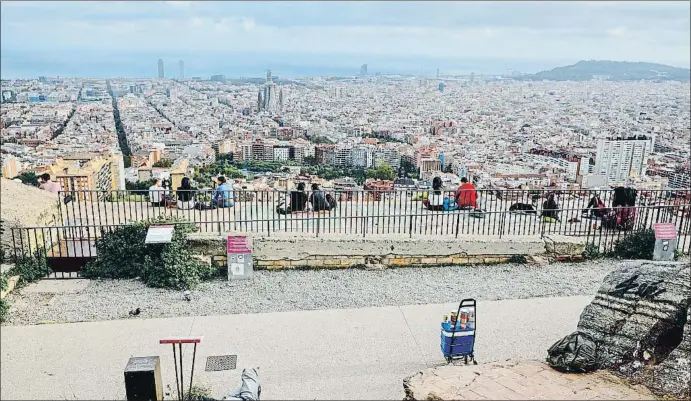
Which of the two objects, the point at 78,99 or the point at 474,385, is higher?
the point at 78,99

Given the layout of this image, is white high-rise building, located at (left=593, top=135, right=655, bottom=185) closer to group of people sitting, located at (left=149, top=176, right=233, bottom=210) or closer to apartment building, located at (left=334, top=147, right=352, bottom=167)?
apartment building, located at (left=334, top=147, right=352, bottom=167)

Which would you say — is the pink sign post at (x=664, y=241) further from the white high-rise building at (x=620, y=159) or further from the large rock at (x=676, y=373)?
the white high-rise building at (x=620, y=159)

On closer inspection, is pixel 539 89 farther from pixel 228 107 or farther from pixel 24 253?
pixel 24 253

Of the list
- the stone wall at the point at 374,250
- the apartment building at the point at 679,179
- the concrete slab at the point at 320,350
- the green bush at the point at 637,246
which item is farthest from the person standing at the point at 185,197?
the apartment building at the point at 679,179

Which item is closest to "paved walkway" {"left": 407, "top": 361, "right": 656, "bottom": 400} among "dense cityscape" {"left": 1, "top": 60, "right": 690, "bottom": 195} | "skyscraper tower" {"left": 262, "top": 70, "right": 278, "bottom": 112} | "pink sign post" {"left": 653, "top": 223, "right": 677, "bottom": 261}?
"pink sign post" {"left": 653, "top": 223, "right": 677, "bottom": 261}

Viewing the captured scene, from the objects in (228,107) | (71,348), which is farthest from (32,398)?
(228,107)
